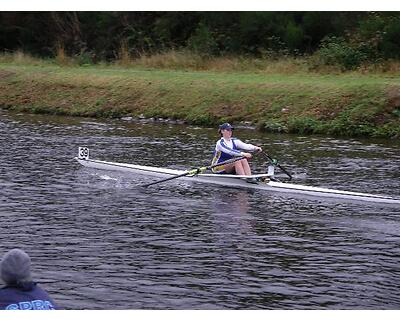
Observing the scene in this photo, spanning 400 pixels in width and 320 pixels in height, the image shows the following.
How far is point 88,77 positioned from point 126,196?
23.9m

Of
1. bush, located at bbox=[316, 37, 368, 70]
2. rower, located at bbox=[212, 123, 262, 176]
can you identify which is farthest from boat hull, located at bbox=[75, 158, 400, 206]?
bush, located at bbox=[316, 37, 368, 70]

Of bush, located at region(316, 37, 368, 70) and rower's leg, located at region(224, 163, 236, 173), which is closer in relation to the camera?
rower's leg, located at region(224, 163, 236, 173)

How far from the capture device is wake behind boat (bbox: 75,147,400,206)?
19.0 metres

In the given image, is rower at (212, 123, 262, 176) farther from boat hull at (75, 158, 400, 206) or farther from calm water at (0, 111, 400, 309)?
calm water at (0, 111, 400, 309)

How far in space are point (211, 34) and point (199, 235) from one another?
118 feet

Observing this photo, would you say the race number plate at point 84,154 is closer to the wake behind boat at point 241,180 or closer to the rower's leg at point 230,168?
the wake behind boat at point 241,180

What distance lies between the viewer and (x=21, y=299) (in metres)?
8.16

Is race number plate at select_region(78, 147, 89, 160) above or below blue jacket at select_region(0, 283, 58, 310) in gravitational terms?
below

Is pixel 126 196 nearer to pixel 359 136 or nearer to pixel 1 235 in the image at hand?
pixel 1 235

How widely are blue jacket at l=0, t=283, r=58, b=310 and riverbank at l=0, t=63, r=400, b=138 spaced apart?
23.5 metres

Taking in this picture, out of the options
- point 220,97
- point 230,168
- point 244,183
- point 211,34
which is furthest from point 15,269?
point 211,34

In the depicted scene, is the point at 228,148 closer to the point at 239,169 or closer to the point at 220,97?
the point at 239,169

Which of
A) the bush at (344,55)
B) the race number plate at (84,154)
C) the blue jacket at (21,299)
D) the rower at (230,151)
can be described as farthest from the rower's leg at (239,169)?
the bush at (344,55)

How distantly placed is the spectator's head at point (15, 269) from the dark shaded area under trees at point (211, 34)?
108ft
